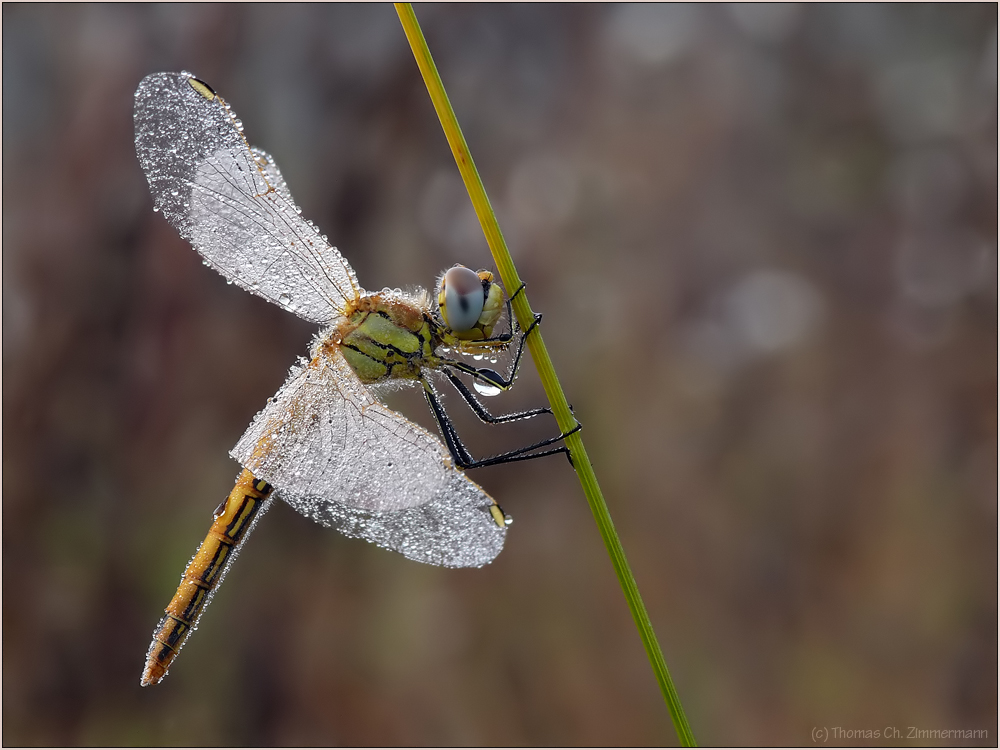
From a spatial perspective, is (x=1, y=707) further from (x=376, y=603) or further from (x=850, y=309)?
(x=850, y=309)

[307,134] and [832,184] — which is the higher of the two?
[307,134]

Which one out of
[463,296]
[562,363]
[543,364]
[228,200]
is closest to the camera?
[543,364]

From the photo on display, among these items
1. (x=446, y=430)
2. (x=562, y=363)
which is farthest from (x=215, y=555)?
(x=562, y=363)

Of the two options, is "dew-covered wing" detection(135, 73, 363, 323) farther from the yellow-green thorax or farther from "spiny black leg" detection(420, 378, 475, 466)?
"spiny black leg" detection(420, 378, 475, 466)

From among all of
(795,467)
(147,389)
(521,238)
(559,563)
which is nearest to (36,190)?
(147,389)

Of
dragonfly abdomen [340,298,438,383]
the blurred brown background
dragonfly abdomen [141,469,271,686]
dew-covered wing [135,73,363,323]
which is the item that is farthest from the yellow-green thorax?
the blurred brown background

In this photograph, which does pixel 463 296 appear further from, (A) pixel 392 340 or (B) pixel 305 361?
(B) pixel 305 361

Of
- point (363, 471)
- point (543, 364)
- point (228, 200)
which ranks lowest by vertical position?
point (363, 471)
